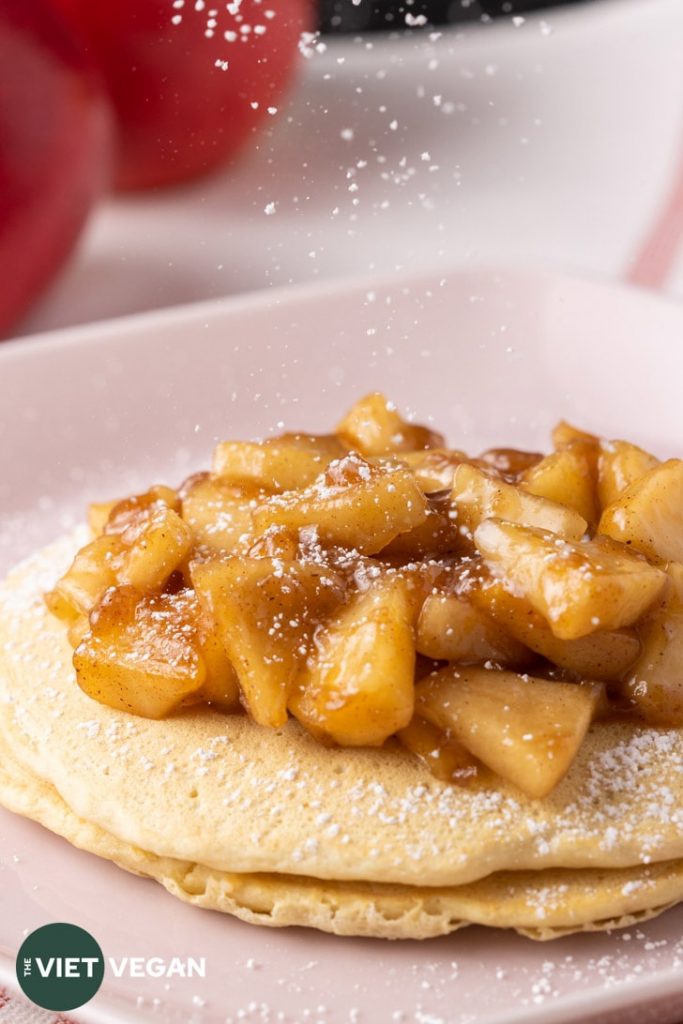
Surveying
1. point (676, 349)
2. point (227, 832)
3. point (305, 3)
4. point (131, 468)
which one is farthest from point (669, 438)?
point (305, 3)


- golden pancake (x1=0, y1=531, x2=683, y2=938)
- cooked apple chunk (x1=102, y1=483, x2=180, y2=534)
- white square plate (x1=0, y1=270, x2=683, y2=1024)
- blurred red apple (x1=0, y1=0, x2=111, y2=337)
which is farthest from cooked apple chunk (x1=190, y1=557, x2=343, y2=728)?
blurred red apple (x1=0, y1=0, x2=111, y2=337)

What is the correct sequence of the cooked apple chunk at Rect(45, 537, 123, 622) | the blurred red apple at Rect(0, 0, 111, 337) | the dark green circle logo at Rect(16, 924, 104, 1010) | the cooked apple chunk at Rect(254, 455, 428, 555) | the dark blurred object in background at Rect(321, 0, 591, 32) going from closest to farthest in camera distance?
the dark green circle logo at Rect(16, 924, 104, 1010), the cooked apple chunk at Rect(254, 455, 428, 555), the cooked apple chunk at Rect(45, 537, 123, 622), the blurred red apple at Rect(0, 0, 111, 337), the dark blurred object in background at Rect(321, 0, 591, 32)

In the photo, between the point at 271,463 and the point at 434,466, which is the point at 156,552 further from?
the point at 434,466

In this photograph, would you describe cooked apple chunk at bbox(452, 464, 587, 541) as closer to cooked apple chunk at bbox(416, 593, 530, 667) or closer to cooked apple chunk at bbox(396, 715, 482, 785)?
cooked apple chunk at bbox(416, 593, 530, 667)

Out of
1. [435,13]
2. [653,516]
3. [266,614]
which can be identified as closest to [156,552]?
[266,614]

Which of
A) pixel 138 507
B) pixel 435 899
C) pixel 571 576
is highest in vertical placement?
pixel 571 576

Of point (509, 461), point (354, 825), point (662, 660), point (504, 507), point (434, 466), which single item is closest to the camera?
point (354, 825)

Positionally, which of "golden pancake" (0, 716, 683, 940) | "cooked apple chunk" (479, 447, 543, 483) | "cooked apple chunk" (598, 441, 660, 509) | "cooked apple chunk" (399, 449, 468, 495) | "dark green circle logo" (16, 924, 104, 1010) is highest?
"cooked apple chunk" (399, 449, 468, 495)
